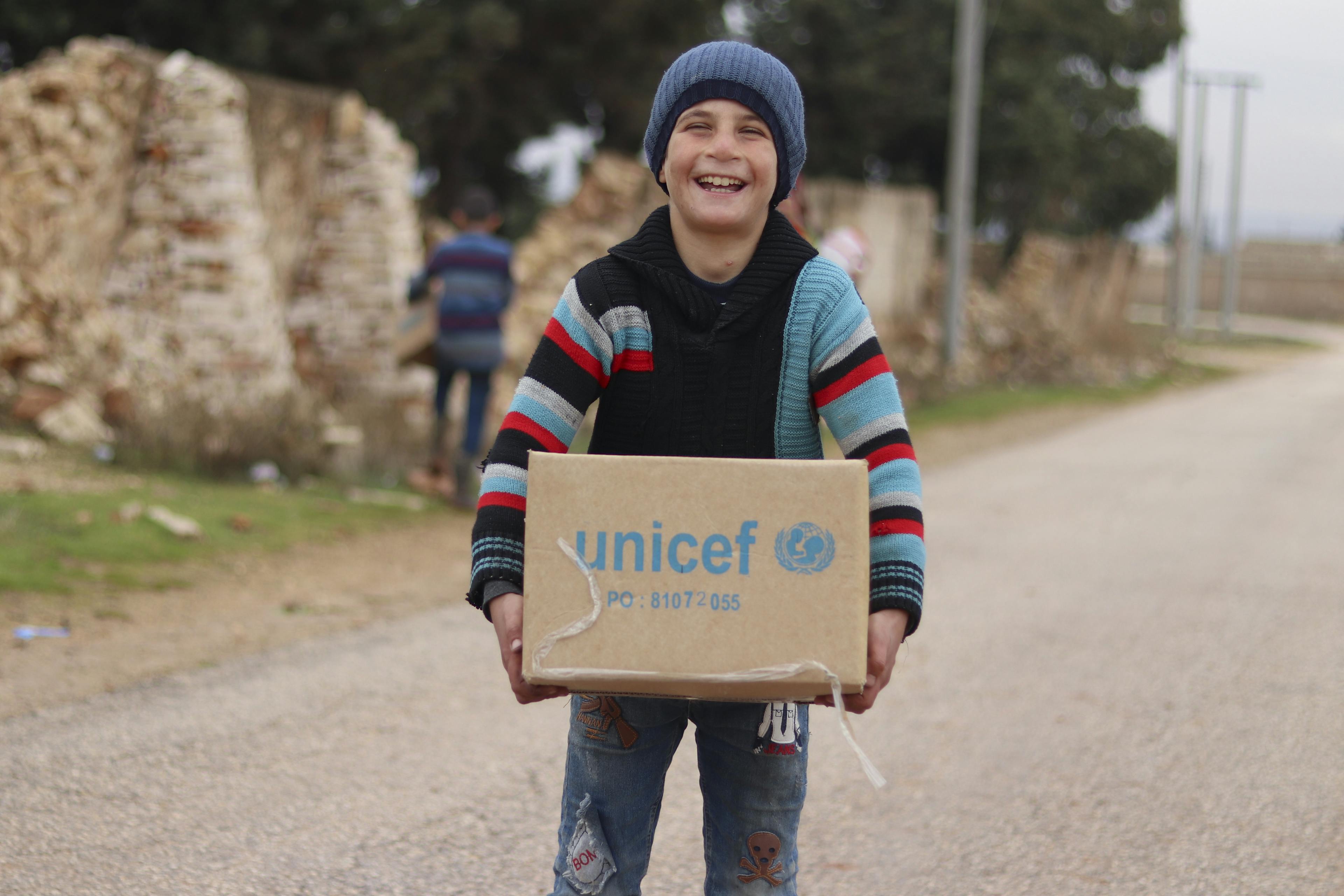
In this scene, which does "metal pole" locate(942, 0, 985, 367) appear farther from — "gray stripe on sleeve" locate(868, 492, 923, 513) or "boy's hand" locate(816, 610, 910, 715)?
"boy's hand" locate(816, 610, 910, 715)

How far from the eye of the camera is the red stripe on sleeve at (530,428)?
2.28 meters

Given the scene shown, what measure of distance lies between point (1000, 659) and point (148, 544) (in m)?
3.98

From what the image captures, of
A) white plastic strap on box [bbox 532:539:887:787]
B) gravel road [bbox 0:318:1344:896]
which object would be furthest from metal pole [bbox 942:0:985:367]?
white plastic strap on box [bbox 532:539:887:787]

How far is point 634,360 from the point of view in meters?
2.32

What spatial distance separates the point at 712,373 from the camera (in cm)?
231

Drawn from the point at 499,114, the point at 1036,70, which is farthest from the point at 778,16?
the point at 499,114

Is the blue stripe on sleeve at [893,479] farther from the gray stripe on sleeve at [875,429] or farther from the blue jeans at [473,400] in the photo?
the blue jeans at [473,400]

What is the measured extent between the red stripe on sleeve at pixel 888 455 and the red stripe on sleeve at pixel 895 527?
92 mm

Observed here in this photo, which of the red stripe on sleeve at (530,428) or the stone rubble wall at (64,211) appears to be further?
the stone rubble wall at (64,211)

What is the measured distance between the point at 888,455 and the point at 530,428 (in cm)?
58

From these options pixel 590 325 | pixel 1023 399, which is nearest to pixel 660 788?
pixel 590 325

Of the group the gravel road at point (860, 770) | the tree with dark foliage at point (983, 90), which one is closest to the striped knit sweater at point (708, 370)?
the gravel road at point (860, 770)

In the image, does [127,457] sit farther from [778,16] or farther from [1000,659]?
[778,16]

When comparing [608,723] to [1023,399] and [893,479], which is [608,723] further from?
[1023,399]
